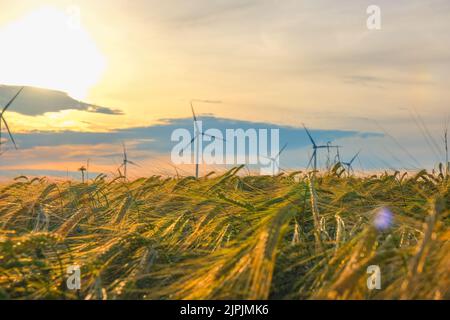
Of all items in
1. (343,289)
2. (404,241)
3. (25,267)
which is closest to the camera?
(343,289)

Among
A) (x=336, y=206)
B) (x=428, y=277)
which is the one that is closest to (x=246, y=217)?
(x=336, y=206)

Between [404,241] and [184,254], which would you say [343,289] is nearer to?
[184,254]

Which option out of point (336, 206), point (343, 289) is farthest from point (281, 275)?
point (336, 206)
